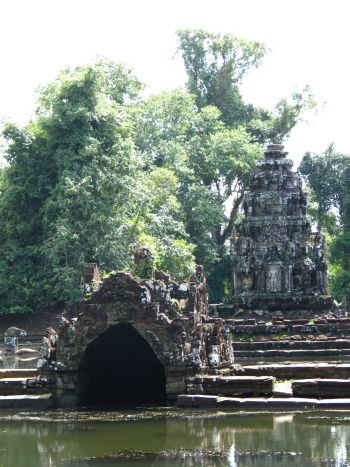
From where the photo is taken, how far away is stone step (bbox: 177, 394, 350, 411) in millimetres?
13586

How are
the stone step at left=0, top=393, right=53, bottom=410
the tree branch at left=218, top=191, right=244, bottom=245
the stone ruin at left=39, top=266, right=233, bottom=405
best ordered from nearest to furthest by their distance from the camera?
the stone ruin at left=39, top=266, right=233, bottom=405 → the stone step at left=0, top=393, right=53, bottom=410 → the tree branch at left=218, top=191, right=244, bottom=245

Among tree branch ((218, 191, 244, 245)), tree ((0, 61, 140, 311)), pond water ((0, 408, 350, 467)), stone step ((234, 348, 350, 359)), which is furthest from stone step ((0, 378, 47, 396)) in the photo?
tree branch ((218, 191, 244, 245))

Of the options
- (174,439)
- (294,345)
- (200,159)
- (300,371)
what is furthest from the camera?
(200,159)

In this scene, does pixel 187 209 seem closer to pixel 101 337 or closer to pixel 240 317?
pixel 240 317

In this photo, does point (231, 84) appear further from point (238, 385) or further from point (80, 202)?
point (238, 385)

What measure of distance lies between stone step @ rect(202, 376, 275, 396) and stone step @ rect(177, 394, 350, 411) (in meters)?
0.23

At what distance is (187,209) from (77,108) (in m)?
14.8

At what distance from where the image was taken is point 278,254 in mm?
38531

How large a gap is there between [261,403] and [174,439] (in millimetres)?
2885

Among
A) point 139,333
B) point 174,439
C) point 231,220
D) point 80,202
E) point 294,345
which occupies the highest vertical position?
point 231,220

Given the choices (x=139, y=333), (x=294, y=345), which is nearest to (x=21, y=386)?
(x=139, y=333)

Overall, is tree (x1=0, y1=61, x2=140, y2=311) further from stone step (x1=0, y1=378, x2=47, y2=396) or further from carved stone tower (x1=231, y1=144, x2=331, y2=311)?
stone step (x1=0, y1=378, x2=47, y2=396)

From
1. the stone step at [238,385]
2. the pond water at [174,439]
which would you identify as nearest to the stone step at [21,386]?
the pond water at [174,439]

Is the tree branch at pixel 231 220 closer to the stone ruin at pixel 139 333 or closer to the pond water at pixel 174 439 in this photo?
the stone ruin at pixel 139 333
